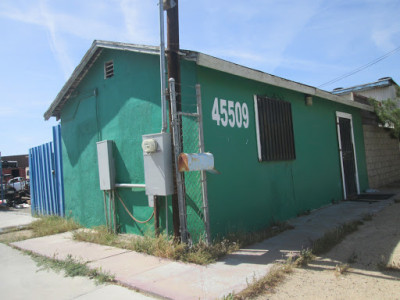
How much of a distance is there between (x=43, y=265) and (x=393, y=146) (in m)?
14.7

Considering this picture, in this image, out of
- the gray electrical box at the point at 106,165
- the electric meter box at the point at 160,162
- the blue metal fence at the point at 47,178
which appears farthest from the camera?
the blue metal fence at the point at 47,178

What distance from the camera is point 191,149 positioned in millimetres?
5055

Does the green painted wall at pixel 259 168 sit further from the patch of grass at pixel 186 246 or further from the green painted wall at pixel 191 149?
the patch of grass at pixel 186 246

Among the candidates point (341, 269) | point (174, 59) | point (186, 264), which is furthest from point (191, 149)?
point (341, 269)

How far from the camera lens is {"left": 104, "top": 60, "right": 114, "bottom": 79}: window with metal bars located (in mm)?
6472

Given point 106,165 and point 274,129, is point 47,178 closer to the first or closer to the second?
point 106,165

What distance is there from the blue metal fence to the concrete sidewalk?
80.2 inches

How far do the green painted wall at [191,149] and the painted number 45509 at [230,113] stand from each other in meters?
0.09

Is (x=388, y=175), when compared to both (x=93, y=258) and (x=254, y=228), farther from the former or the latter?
(x=93, y=258)

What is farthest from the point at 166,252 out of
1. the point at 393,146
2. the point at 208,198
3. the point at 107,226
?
the point at 393,146

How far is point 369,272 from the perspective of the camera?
3818 mm

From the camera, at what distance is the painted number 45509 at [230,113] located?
5.36 metres

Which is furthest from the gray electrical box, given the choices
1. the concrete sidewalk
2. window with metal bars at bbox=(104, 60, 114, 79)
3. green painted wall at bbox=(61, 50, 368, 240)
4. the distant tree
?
the distant tree

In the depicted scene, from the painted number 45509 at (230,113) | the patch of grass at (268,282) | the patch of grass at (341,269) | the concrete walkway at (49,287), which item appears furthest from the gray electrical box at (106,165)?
the patch of grass at (341,269)
